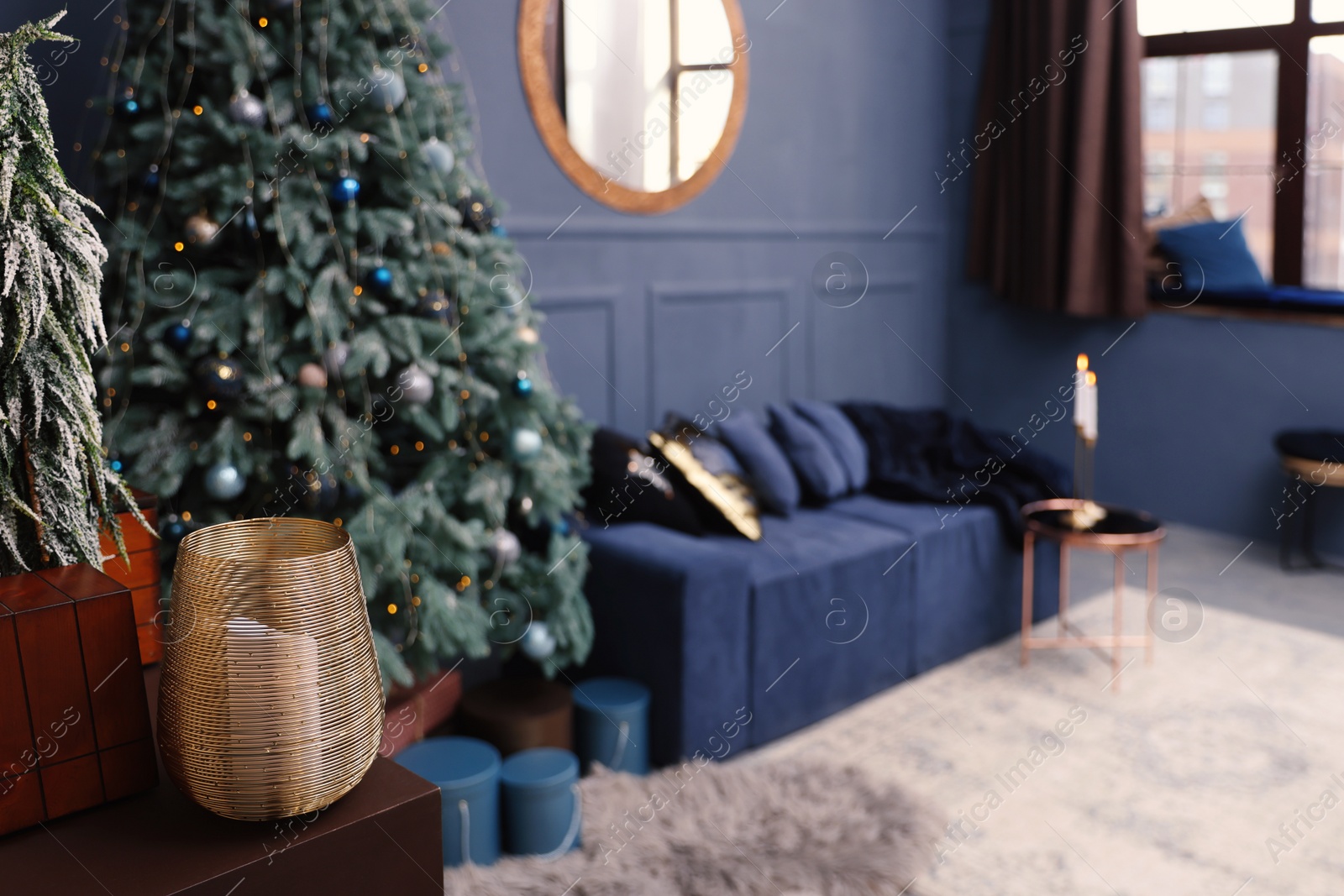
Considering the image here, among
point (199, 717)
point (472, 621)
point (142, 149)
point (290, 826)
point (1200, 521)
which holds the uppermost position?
point (142, 149)

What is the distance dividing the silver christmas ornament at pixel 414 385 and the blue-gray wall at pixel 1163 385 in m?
3.47

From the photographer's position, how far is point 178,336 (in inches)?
83.4

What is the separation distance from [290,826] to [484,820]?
4.41ft

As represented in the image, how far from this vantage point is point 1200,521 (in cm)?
467

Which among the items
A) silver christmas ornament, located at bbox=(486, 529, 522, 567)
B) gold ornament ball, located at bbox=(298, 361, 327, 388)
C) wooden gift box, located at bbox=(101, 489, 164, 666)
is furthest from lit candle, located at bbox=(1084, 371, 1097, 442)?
wooden gift box, located at bbox=(101, 489, 164, 666)

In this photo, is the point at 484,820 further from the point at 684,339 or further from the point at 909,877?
the point at 684,339

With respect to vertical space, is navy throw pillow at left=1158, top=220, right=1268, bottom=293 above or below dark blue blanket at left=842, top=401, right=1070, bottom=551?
above

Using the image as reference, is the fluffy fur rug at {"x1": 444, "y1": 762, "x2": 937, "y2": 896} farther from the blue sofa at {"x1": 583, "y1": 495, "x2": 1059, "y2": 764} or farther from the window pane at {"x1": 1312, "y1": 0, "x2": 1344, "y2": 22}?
the window pane at {"x1": 1312, "y1": 0, "x2": 1344, "y2": 22}

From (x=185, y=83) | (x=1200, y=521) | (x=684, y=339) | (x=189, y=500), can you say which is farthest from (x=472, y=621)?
(x=1200, y=521)

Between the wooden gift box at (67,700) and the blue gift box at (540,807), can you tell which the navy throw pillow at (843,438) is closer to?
the blue gift box at (540,807)

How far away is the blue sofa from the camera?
271cm

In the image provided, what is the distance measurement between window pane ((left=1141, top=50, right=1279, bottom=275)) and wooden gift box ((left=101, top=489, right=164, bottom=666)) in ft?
14.3

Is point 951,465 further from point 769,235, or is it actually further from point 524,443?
point 524,443

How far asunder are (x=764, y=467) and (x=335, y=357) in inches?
60.2
